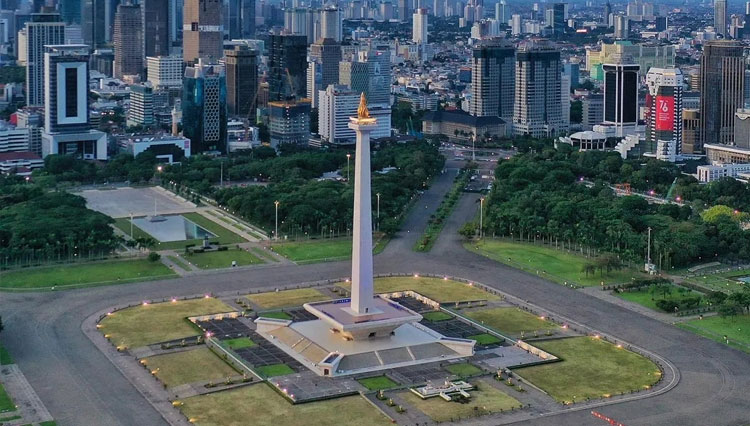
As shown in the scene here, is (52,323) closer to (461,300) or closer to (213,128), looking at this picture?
(461,300)

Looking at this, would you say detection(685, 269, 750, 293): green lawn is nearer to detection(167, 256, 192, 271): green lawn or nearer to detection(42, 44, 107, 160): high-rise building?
detection(167, 256, 192, 271): green lawn

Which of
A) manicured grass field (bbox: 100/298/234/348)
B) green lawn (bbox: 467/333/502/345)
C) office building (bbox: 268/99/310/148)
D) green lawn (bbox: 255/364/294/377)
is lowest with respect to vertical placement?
green lawn (bbox: 255/364/294/377)

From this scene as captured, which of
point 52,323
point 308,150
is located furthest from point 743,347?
point 308,150

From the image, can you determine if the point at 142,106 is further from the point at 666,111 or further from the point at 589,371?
the point at 589,371

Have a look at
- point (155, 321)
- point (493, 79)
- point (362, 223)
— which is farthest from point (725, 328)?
point (493, 79)

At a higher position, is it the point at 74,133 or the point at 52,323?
the point at 74,133

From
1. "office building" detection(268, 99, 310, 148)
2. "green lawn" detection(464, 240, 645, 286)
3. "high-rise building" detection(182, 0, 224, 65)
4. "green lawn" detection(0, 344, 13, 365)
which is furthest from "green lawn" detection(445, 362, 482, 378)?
"high-rise building" detection(182, 0, 224, 65)
